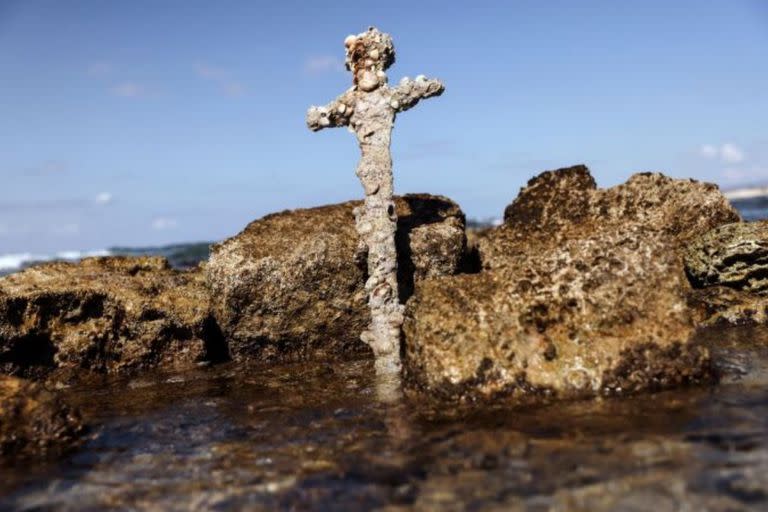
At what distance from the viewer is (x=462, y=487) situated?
444cm

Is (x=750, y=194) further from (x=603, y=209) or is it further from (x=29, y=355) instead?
(x=29, y=355)

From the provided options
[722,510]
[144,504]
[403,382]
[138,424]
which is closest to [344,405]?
[403,382]

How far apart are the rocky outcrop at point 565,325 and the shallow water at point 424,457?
0.95ft

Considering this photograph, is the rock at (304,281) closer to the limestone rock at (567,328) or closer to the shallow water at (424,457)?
the shallow water at (424,457)

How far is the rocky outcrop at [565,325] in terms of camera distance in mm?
6219

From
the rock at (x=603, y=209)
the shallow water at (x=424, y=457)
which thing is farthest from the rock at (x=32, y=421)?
the rock at (x=603, y=209)

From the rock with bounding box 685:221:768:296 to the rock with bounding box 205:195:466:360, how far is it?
152 inches

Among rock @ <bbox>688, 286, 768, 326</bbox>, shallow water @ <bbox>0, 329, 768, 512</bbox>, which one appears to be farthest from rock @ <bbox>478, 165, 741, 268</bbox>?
shallow water @ <bbox>0, 329, 768, 512</bbox>

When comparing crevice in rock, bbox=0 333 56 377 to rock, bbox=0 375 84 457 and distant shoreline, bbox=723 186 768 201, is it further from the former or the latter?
distant shoreline, bbox=723 186 768 201

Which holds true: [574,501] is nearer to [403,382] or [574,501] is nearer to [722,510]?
[722,510]

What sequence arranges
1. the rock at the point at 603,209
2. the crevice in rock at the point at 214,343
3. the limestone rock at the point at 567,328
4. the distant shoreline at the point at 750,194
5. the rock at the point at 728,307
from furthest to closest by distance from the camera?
the distant shoreline at the point at 750,194 → the rock at the point at 603,209 → the crevice in rock at the point at 214,343 → the rock at the point at 728,307 → the limestone rock at the point at 567,328

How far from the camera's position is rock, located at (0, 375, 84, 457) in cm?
594

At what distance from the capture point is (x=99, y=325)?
9312 millimetres

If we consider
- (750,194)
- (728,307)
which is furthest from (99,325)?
(750,194)
